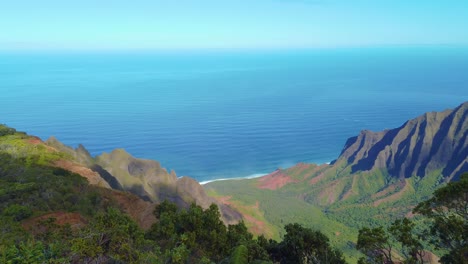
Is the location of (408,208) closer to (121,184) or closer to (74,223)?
(121,184)

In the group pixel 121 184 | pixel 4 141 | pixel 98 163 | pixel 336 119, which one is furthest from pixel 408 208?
pixel 336 119

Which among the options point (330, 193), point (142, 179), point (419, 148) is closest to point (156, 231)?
point (142, 179)

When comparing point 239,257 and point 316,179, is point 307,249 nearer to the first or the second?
point 239,257

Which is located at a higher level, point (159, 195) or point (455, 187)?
point (455, 187)

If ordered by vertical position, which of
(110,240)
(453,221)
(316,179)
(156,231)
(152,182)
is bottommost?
(316,179)

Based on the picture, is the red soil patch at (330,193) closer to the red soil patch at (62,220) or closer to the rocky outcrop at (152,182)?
the rocky outcrop at (152,182)

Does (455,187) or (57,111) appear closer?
(455,187)

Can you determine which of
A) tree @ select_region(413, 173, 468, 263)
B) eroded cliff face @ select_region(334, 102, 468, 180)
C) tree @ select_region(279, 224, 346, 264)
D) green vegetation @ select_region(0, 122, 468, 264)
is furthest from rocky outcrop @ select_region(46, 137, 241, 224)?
eroded cliff face @ select_region(334, 102, 468, 180)

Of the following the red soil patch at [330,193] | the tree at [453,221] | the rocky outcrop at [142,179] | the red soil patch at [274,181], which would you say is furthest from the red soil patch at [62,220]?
the red soil patch at [274,181]
